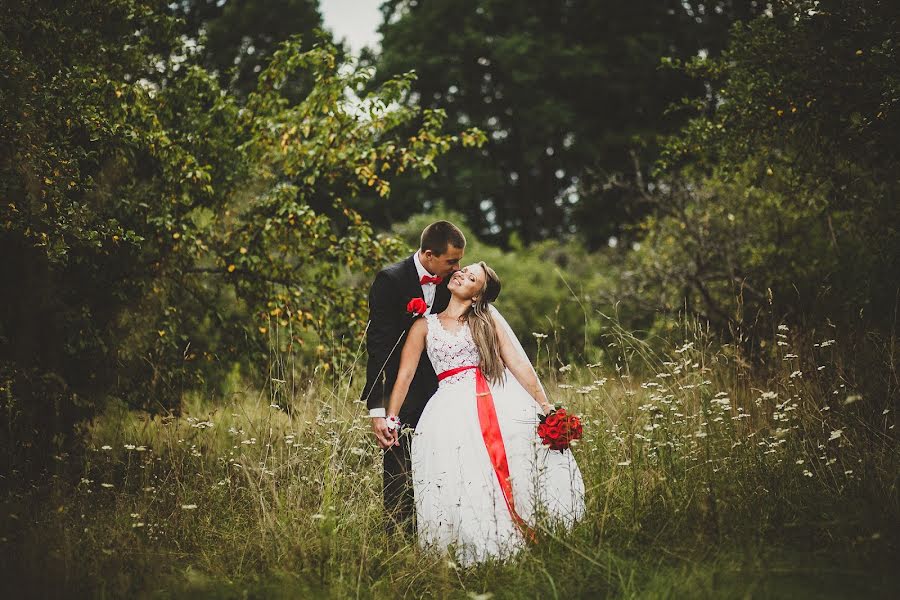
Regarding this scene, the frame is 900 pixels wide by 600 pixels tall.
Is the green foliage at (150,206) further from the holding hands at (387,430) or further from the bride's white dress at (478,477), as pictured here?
the bride's white dress at (478,477)

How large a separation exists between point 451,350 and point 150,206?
3274mm

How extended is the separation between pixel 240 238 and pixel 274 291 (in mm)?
620

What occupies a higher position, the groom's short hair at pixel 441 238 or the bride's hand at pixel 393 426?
the groom's short hair at pixel 441 238

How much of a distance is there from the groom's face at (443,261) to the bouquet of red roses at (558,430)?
1.24 metres

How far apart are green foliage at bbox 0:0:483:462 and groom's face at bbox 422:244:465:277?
6.62ft

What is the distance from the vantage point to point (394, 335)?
469cm

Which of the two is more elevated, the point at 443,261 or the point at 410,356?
the point at 443,261

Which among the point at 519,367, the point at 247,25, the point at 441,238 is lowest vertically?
the point at 519,367

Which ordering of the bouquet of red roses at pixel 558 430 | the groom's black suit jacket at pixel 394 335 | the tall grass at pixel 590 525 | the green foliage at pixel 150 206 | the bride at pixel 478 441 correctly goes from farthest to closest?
the green foliage at pixel 150 206 → the groom's black suit jacket at pixel 394 335 → the bride at pixel 478 441 → the bouquet of red roses at pixel 558 430 → the tall grass at pixel 590 525

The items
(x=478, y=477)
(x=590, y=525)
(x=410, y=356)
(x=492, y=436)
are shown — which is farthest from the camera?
(x=410, y=356)

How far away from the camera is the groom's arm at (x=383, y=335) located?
4.55m

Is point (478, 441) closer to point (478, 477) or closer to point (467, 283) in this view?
point (478, 477)

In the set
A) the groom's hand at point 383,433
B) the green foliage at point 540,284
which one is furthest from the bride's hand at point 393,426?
the green foliage at point 540,284

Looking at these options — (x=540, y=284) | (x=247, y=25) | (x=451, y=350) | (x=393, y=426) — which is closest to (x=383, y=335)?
(x=451, y=350)
